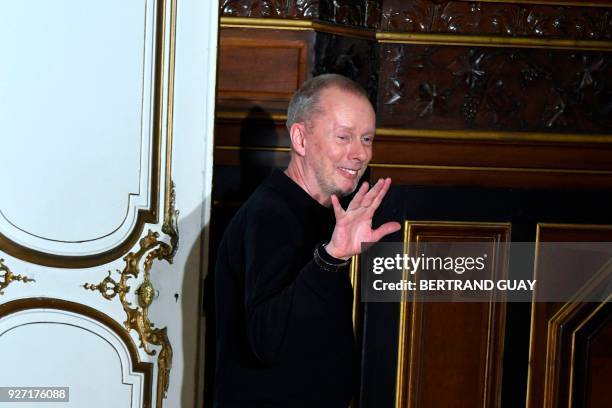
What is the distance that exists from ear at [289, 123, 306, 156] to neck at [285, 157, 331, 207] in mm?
20

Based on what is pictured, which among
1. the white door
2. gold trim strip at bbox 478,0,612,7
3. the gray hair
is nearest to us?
the gray hair

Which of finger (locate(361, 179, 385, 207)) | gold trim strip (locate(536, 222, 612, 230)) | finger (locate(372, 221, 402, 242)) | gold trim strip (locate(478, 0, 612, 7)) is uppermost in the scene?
gold trim strip (locate(478, 0, 612, 7))

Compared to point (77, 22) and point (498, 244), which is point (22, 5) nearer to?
point (77, 22)

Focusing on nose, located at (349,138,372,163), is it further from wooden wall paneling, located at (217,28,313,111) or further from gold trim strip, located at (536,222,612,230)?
gold trim strip, located at (536,222,612,230)

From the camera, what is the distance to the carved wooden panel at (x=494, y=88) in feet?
9.37

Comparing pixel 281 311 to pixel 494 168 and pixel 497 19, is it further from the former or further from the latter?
pixel 497 19

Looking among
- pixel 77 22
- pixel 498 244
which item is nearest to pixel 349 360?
pixel 498 244

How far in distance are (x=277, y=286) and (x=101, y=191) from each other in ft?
3.35

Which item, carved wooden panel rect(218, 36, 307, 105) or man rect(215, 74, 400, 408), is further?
carved wooden panel rect(218, 36, 307, 105)

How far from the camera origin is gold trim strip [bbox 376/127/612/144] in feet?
9.36

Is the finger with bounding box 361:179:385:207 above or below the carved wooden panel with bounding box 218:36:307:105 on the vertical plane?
below

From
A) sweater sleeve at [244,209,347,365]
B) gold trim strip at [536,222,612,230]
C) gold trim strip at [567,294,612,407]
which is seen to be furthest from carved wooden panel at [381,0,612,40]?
sweater sleeve at [244,209,347,365]

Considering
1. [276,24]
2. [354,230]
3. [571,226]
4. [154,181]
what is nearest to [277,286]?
[354,230]

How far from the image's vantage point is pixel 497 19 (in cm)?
286
